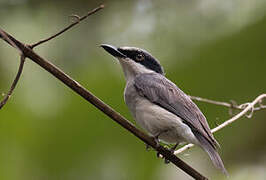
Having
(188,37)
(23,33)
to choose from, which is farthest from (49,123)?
(23,33)

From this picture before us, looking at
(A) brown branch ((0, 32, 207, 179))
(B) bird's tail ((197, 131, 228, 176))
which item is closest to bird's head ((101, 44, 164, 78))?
(B) bird's tail ((197, 131, 228, 176))

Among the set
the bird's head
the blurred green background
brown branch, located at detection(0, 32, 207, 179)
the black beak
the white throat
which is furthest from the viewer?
the white throat

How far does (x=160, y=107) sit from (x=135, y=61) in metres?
0.58

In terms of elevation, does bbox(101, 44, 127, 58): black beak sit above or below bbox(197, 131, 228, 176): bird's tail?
above

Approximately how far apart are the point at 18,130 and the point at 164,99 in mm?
1177

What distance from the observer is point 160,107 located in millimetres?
3875

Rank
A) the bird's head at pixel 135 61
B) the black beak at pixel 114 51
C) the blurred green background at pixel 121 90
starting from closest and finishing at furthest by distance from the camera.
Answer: the blurred green background at pixel 121 90, the black beak at pixel 114 51, the bird's head at pixel 135 61

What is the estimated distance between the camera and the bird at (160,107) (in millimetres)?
3654

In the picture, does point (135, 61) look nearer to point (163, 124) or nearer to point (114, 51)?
point (114, 51)

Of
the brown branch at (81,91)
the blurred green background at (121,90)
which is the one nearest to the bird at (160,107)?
the blurred green background at (121,90)

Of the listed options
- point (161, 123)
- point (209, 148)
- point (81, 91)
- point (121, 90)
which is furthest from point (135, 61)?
point (81, 91)

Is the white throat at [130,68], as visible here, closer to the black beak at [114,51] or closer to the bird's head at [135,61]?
the bird's head at [135,61]

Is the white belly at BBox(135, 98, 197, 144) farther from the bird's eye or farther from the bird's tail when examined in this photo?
the bird's eye

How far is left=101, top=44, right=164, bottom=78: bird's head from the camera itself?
410 cm
